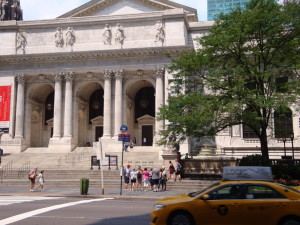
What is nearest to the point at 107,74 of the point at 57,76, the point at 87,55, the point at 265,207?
the point at 87,55

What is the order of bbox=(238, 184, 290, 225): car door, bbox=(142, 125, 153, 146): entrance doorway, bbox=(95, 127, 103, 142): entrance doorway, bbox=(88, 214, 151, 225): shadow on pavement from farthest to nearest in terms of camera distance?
1. bbox=(95, 127, 103, 142): entrance doorway
2. bbox=(142, 125, 153, 146): entrance doorway
3. bbox=(88, 214, 151, 225): shadow on pavement
4. bbox=(238, 184, 290, 225): car door

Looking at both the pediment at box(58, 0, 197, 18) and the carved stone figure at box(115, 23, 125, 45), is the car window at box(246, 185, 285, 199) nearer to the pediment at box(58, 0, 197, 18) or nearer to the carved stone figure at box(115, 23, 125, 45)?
the carved stone figure at box(115, 23, 125, 45)

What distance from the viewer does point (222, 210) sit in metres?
8.84

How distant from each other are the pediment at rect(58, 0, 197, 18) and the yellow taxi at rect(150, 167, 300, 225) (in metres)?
40.4

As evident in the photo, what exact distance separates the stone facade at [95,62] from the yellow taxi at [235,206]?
31840mm

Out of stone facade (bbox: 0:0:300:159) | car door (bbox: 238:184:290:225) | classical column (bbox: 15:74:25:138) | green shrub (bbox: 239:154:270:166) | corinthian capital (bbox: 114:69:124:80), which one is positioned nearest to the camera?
car door (bbox: 238:184:290:225)

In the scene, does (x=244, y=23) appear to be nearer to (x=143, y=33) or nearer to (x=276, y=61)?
(x=276, y=61)

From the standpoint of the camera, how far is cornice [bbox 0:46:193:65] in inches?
1689

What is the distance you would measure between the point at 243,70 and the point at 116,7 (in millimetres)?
29947

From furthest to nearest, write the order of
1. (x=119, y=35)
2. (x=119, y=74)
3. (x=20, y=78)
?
(x=20, y=78) < (x=119, y=35) < (x=119, y=74)

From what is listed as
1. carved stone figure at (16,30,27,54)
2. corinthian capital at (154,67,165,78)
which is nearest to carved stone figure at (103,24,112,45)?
corinthian capital at (154,67,165,78)

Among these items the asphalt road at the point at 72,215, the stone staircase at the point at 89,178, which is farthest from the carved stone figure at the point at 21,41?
the asphalt road at the point at 72,215

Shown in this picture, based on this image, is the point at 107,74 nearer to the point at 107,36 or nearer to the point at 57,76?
the point at 107,36

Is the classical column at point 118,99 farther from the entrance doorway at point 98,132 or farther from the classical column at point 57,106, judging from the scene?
the entrance doorway at point 98,132
